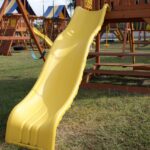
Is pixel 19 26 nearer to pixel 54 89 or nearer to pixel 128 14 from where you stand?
pixel 128 14

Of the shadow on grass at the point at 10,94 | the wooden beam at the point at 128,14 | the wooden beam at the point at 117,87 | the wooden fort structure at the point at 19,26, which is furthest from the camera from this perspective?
the wooden fort structure at the point at 19,26

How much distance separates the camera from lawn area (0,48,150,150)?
374 centimetres

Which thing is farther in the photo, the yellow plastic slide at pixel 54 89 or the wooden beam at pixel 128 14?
the wooden beam at pixel 128 14

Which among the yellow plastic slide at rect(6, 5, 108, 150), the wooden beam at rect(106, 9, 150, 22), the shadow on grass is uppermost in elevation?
the wooden beam at rect(106, 9, 150, 22)

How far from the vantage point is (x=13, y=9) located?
23.5 m

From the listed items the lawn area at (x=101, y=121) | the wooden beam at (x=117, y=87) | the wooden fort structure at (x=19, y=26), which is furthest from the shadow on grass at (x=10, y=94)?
the wooden fort structure at (x=19, y=26)

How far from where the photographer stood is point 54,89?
4.68 metres

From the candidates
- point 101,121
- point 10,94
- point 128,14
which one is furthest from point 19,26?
point 101,121

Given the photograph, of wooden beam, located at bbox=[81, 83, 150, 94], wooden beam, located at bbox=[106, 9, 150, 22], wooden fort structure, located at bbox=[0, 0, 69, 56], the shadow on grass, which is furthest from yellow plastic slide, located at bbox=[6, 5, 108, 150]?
wooden fort structure, located at bbox=[0, 0, 69, 56]

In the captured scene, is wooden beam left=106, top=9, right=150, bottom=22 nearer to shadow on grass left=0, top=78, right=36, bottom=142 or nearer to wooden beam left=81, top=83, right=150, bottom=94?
wooden beam left=81, top=83, right=150, bottom=94

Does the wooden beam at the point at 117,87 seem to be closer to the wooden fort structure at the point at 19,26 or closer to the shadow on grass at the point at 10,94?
the shadow on grass at the point at 10,94

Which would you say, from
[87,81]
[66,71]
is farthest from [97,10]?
[66,71]

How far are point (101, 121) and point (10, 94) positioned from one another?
209 cm

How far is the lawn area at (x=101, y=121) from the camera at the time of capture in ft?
12.3
